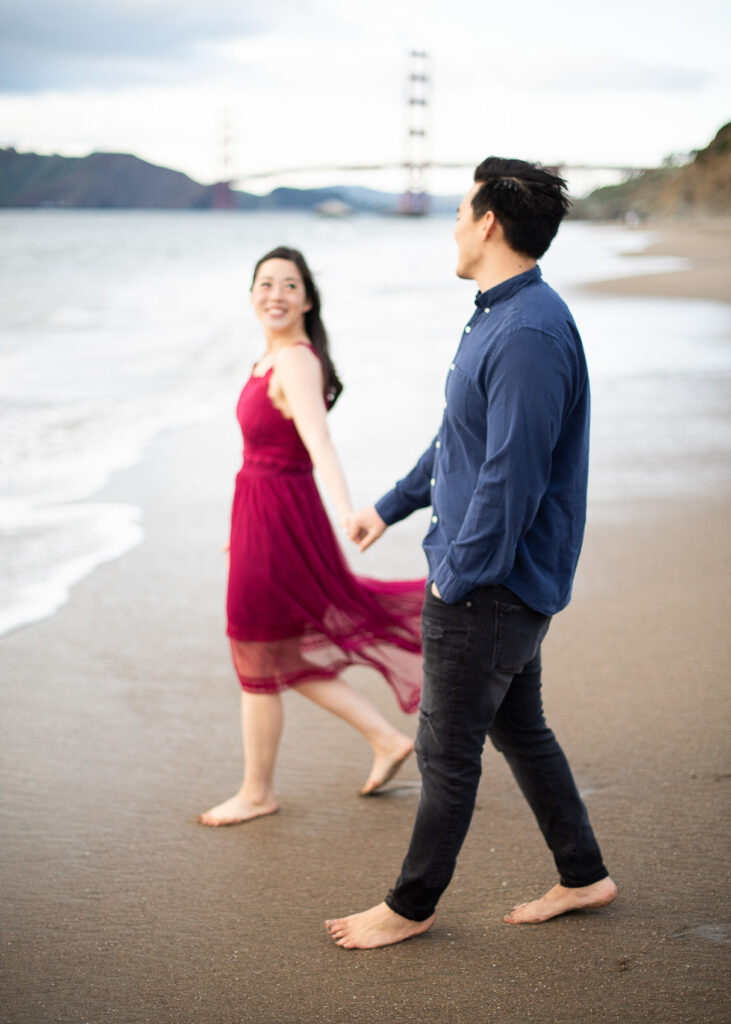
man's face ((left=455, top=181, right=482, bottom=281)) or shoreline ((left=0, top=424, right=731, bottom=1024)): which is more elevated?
man's face ((left=455, top=181, right=482, bottom=281))

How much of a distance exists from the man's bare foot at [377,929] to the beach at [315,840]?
0.02m

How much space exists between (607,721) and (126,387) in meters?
7.83

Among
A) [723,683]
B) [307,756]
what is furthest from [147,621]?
[723,683]

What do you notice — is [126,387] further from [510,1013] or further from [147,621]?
[510,1013]

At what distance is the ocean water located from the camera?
5.41 metres

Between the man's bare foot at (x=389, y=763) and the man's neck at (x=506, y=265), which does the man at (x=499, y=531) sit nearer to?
the man's neck at (x=506, y=265)

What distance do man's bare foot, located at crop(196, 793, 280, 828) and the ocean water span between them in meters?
1.67

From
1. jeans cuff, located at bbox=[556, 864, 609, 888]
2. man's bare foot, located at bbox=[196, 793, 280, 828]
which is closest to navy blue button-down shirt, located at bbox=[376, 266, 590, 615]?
jeans cuff, located at bbox=[556, 864, 609, 888]

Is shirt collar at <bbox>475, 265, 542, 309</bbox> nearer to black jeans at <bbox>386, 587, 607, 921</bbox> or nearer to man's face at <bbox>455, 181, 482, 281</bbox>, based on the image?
man's face at <bbox>455, 181, 482, 281</bbox>

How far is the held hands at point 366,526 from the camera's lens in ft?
7.61

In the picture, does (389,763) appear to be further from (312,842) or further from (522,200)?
(522,200)

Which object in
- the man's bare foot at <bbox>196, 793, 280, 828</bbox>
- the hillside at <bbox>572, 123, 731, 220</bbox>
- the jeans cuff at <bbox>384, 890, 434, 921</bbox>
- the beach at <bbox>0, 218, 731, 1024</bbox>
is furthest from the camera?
the hillside at <bbox>572, 123, 731, 220</bbox>

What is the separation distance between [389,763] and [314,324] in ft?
4.03

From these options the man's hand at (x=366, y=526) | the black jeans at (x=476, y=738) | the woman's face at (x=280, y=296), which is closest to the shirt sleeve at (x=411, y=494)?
the man's hand at (x=366, y=526)
